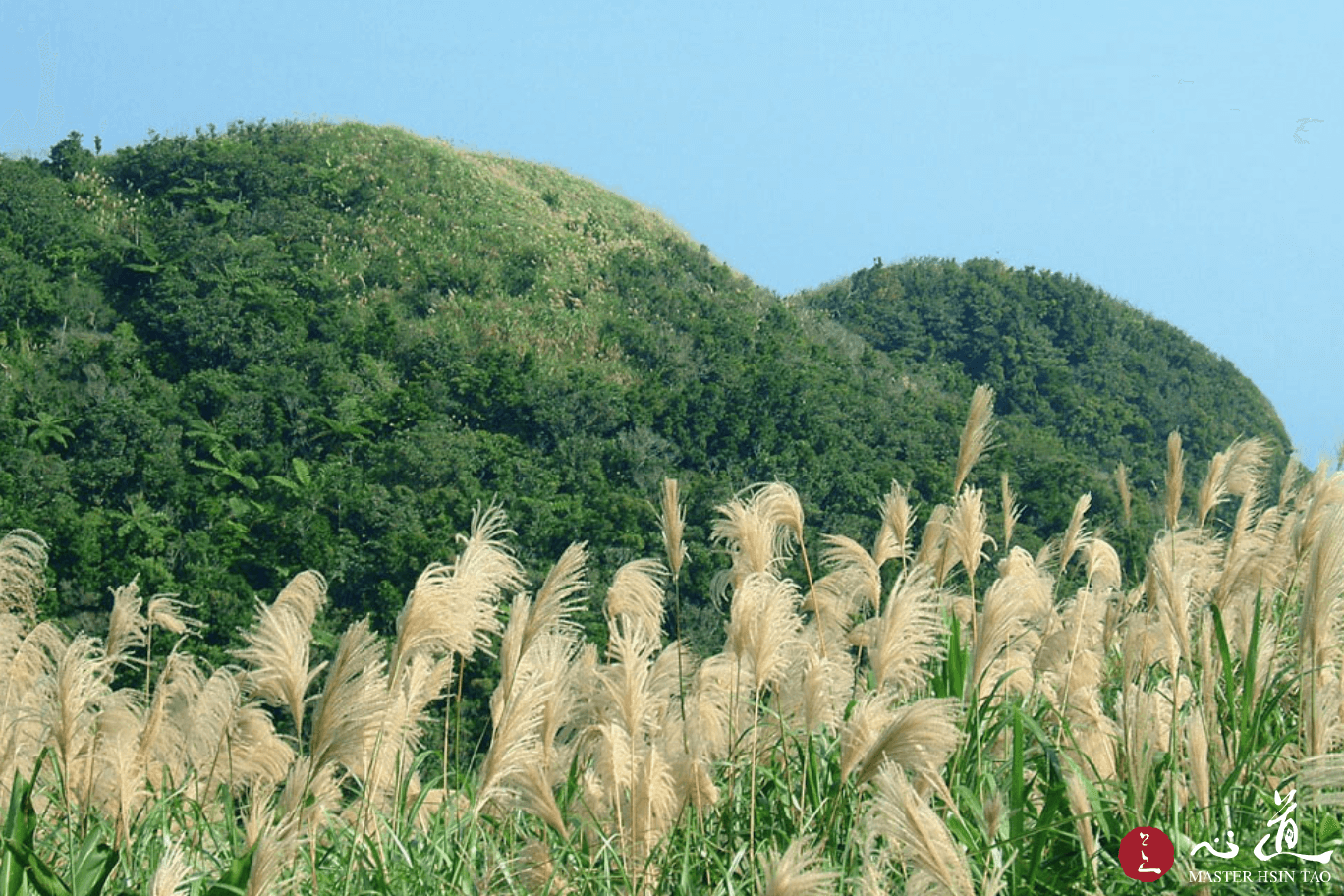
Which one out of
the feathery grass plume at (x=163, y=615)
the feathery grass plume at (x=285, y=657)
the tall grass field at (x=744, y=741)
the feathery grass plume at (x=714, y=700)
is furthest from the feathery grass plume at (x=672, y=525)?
the feathery grass plume at (x=163, y=615)

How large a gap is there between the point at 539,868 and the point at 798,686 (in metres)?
0.81

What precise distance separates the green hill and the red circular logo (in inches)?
719

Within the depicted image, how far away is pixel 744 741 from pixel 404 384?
32.5 m

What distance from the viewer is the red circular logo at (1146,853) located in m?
2.60

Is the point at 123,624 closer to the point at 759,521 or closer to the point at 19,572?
the point at 19,572

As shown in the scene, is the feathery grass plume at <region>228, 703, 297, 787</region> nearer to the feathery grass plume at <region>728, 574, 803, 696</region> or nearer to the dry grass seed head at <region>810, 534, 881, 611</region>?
the feathery grass plume at <region>728, 574, 803, 696</region>

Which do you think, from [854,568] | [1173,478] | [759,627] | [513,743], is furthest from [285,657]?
[1173,478]

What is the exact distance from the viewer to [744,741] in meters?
3.66

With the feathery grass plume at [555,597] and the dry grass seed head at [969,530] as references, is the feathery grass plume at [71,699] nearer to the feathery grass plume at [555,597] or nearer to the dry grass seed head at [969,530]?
the feathery grass plume at [555,597]

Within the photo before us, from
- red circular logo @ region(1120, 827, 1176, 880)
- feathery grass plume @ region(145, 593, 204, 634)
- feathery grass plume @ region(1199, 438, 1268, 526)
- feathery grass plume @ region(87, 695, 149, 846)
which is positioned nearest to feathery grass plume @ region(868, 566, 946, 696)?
red circular logo @ region(1120, 827, 1176, 880)

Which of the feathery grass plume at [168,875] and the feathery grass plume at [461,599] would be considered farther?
the feathery grass plume at [461,599]

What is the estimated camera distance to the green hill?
27.3 meters

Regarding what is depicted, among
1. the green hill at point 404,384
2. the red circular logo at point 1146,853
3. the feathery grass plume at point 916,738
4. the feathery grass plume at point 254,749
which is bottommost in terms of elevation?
the red circular logo at point 1146,853

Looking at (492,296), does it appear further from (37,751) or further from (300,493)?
(37,751)
